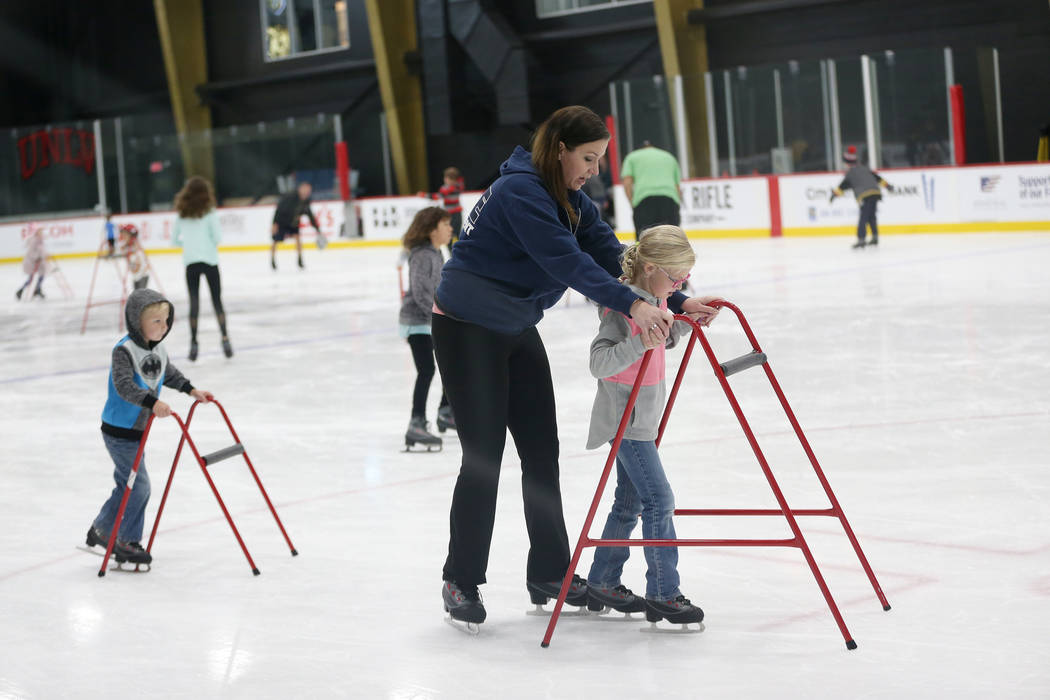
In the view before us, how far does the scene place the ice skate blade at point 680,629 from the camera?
3744mm

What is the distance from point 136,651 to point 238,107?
98.2 ft

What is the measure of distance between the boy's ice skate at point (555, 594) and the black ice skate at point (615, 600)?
0.02 meters

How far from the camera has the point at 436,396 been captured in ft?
27.4

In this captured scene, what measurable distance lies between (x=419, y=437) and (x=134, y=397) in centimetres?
221

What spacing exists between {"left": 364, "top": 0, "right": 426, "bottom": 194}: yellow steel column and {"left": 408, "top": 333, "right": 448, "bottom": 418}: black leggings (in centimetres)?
2176

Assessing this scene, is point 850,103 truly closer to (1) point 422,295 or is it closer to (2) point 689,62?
(2) point 689,62

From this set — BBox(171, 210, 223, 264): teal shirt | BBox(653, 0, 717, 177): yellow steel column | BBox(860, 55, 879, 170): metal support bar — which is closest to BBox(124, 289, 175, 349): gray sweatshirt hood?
BBox(171, 210, 223, 264): teal shirt

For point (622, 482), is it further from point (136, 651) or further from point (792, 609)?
point (136, 651)

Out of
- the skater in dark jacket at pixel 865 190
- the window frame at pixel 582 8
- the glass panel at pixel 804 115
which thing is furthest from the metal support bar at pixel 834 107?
the window frame at pixel 582 8

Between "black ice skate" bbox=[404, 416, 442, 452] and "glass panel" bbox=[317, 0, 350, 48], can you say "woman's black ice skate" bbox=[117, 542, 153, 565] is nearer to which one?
"black ice skate" bbox=[404, 416, 442, 452]

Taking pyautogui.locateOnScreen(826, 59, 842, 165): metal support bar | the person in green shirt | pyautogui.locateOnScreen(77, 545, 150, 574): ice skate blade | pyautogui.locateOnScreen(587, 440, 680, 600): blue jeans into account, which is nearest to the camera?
pyautogui.locateOnScreen(587, 440, 680, 600): blue jeans

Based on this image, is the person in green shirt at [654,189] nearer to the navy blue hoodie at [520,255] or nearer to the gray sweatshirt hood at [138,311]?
the gray sweatshirt hood at [138,311]

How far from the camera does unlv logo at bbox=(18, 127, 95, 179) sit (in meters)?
30.5

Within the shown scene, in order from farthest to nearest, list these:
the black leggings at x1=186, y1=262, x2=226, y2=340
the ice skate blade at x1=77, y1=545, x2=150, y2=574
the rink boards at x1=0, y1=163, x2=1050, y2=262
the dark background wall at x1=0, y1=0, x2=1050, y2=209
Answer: the dark background wall at x1=0, y1=0, x2=1050, y2=209, the rink boards at x1=0, y1=163, x2=1050, y2=262, the black leggings at x1=186, y1=262, x2=226, y2=340, the ice skate blade at x1=77, y1=545, x2=150, y2=574
